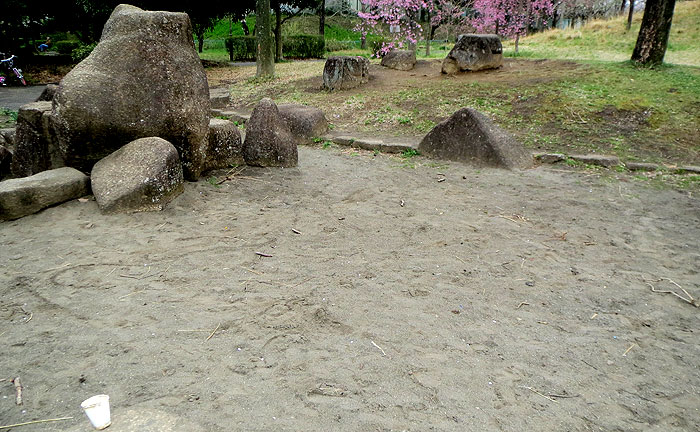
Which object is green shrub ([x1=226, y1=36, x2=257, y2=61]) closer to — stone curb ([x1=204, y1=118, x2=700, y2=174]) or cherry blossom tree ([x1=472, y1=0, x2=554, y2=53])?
cherry blossom tree ([x1=472, y1=0, x2=554, y2=53])

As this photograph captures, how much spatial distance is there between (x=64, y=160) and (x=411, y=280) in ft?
11.4

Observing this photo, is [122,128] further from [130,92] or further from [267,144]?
[267,144]

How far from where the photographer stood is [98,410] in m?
1.95

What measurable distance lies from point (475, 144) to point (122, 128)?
3969mm

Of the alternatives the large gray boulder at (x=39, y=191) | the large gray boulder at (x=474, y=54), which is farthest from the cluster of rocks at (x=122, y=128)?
the large gray boulder at (x=474, y=54)

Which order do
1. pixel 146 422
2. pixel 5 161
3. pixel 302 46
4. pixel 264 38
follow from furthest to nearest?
pixel 302 46, pixel 264 38, pixel 5 161, pixel 146 422

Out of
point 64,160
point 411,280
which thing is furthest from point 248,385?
point 64,160

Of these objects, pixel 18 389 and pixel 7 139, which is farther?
pixel 7 139

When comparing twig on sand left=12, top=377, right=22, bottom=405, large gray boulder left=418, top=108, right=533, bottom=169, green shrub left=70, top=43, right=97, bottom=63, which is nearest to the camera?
twig on sand left=12, top=377, right=22, bottom=405

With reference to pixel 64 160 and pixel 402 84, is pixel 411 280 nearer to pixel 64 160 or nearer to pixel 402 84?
pixel 64 160

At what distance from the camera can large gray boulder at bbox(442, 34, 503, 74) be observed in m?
10.1

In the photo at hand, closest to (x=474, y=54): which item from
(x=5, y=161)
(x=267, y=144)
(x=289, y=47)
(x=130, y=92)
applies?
(x=267, y=144)

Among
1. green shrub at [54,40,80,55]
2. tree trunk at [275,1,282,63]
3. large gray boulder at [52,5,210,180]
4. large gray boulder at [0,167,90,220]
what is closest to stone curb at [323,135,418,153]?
large gray boulder at [52,5,210,180]

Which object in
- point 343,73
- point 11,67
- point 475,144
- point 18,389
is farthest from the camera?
point 11,67
